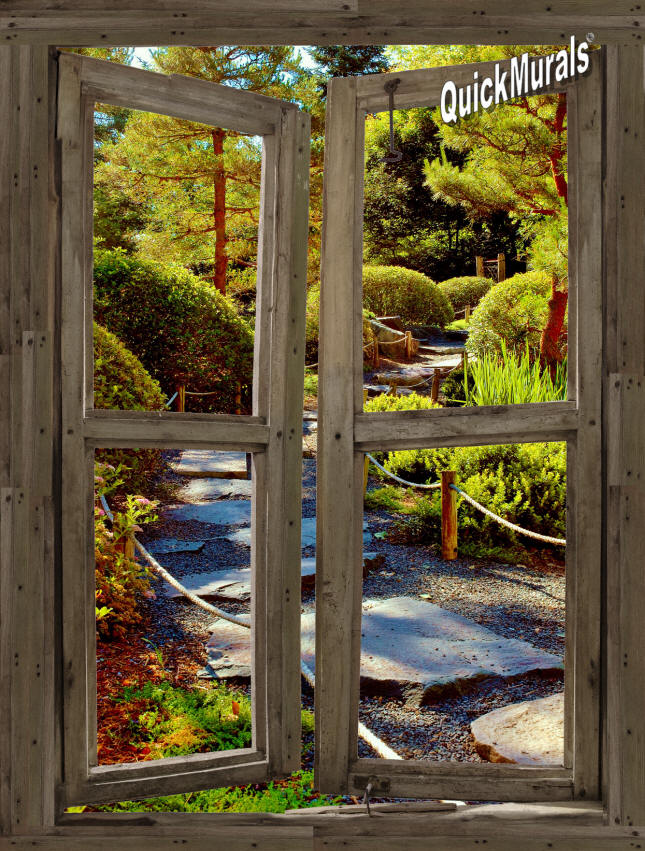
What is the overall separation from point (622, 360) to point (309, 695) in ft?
6.53

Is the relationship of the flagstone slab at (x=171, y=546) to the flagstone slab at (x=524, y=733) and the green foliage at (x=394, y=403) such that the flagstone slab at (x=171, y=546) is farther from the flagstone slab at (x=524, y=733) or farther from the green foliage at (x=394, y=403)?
the flagstone slab at (x=524, y=733)

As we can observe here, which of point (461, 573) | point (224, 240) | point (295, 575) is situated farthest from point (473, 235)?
point (295, 575)

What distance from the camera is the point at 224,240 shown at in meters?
9.10

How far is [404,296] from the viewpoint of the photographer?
36.7ft

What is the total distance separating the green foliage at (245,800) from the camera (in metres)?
2.10

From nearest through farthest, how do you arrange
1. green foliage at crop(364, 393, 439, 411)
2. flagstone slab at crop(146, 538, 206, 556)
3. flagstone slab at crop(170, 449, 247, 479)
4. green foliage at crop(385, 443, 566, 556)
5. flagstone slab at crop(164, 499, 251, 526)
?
flagstone slab at crop(146, 538, 206, 556), green foliage at crop(385, 443, 566, 556), flagstone slab at crop(164, 499, 251, 526), green foliage at crop(364, 393, 439, 411), flagstone slab at crop(170, 449, 247, 479)

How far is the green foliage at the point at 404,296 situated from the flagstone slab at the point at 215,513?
612cm

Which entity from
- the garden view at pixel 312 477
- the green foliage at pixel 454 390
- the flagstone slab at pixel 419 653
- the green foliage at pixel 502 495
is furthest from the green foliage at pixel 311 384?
the flagstone slab at pixel 419 653

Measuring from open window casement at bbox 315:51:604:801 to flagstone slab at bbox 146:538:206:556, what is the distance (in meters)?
3.17

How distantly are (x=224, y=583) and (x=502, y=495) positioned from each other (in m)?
1.79

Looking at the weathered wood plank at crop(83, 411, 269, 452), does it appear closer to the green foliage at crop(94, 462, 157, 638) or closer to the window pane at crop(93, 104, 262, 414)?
the green foliage at crop(94, 462, 157, 638)

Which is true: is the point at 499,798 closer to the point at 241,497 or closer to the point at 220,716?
the point at 220,716

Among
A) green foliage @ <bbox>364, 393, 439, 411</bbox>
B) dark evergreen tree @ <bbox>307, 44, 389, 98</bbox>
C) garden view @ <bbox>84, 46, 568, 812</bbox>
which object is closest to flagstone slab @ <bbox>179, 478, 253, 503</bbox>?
garden view @ <bbox>84, 46, 568, 812</bbox>

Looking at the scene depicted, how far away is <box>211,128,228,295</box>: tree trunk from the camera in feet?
27.7
